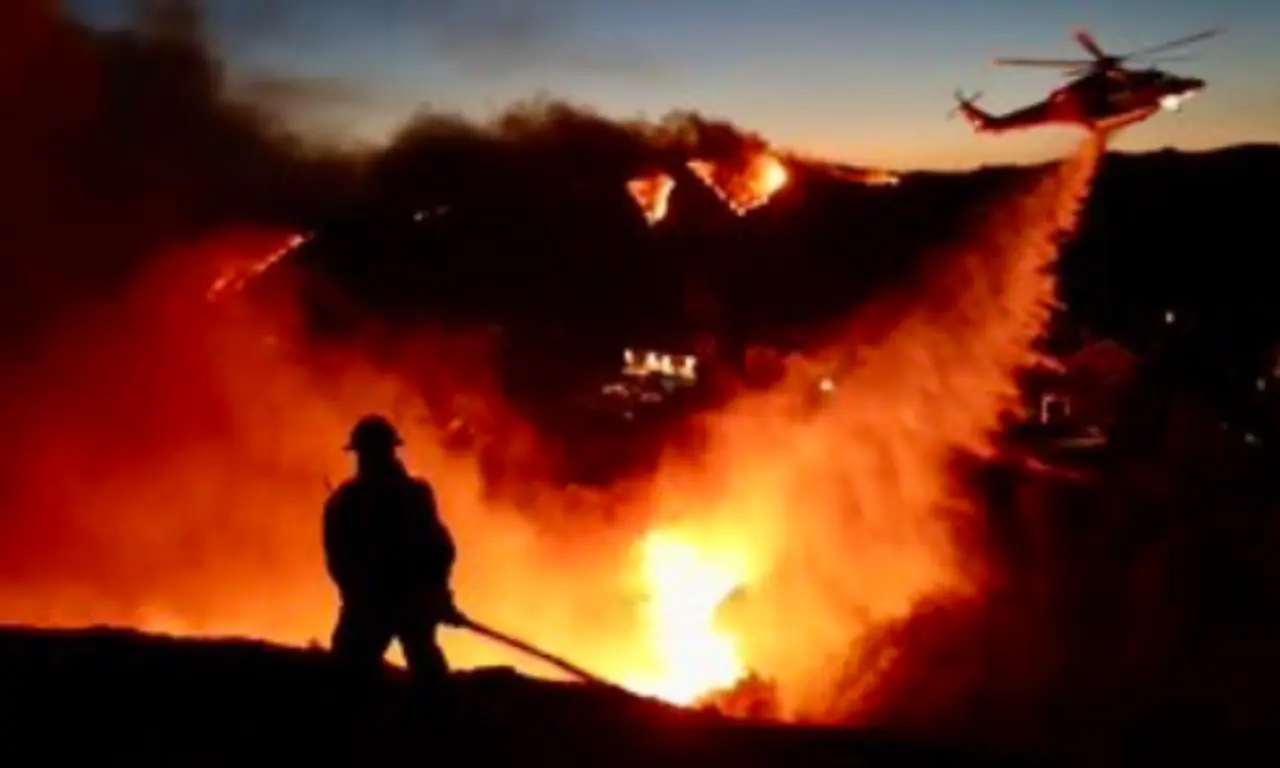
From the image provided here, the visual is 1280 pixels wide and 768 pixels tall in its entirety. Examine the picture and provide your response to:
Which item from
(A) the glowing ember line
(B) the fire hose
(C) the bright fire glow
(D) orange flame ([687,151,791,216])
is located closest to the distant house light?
(A) the glowing ember line

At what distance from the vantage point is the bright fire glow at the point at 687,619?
15883 millimetres

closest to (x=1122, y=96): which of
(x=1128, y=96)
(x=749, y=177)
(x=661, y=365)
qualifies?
(x=1128, y=96)

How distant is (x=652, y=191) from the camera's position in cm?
1675

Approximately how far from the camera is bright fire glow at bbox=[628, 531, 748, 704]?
15.9 m

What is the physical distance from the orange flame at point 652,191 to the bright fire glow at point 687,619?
13.2ft

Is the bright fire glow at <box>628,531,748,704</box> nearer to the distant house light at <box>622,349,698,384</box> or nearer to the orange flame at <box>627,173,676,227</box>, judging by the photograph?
the orange flame at <box>627,173,676,227</box>

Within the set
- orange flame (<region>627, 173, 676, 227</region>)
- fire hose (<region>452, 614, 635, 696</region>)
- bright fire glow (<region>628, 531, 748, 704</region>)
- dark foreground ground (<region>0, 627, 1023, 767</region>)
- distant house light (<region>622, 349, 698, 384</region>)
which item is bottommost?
dark foreground ground (<region>0, 627, 1023, 767</region>)

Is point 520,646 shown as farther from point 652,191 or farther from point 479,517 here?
point 479,517

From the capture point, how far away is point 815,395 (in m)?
23.7

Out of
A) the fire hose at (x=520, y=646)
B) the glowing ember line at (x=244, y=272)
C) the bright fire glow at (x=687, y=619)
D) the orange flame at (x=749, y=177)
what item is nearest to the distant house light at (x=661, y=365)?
the glowing ember line at (x=244, y=272)

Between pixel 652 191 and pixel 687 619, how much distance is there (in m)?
4.64

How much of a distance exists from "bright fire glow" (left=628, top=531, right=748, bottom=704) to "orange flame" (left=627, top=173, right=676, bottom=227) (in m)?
4.03

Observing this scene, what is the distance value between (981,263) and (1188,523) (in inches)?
378

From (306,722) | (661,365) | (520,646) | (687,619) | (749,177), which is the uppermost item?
(661,365)
